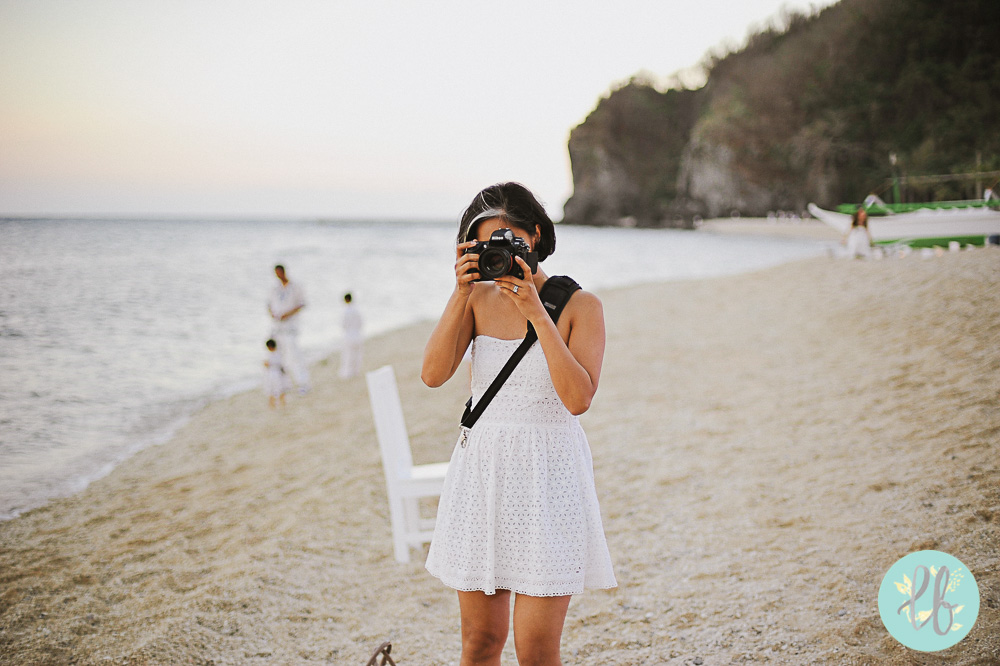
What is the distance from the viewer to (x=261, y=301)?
61.7 feet

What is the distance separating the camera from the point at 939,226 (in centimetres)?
1400

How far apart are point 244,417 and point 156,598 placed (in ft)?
14.3

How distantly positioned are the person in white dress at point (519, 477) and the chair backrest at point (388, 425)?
6.15 ft

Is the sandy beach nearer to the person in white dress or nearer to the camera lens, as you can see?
the person in white dress

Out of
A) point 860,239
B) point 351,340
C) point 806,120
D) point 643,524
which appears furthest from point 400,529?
point 806,120

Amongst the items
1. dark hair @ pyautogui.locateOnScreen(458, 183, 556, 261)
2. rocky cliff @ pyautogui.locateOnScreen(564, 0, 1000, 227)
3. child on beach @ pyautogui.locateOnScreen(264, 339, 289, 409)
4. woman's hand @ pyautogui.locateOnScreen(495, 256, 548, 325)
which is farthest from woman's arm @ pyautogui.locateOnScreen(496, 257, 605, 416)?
rocky cliff @ pyautogui.locateOnScreen(564, 0, 1000, 227)

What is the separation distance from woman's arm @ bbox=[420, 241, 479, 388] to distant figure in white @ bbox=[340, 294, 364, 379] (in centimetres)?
727

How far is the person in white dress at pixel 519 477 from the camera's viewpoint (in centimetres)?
144

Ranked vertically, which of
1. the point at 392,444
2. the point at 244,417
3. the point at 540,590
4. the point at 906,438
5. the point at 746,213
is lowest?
the point at 244,417

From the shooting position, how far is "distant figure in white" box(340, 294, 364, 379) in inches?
342

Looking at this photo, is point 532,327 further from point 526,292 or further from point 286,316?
point 286,316

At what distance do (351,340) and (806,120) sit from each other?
56.9 meters

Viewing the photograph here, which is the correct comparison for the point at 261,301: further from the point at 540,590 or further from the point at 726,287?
the point at 540,590

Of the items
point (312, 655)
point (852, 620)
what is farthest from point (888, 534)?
point (312, 655)
